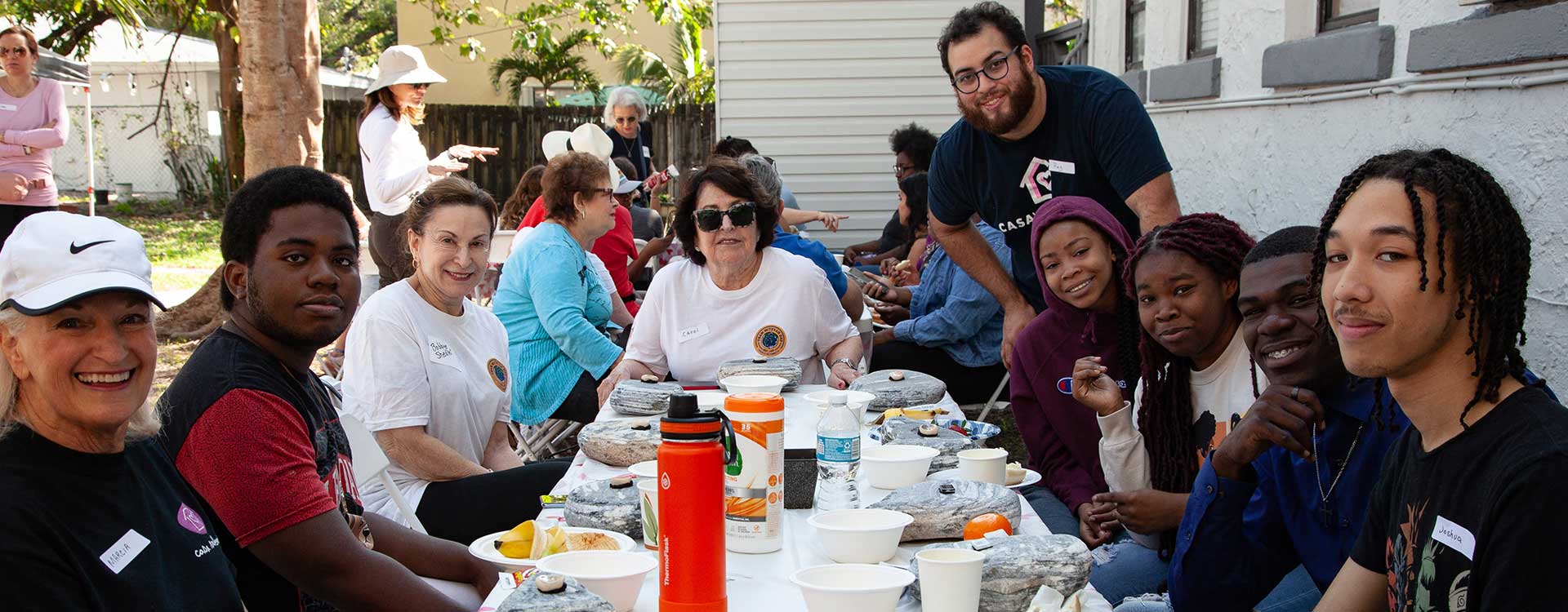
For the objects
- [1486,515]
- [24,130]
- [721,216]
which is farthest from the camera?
[24,130]

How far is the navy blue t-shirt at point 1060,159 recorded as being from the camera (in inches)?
164

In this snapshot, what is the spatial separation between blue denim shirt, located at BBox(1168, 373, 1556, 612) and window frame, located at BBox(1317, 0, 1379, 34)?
2.62 metres

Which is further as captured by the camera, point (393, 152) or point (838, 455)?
point (393, 152)

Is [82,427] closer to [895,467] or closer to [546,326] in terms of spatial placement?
[895,467]

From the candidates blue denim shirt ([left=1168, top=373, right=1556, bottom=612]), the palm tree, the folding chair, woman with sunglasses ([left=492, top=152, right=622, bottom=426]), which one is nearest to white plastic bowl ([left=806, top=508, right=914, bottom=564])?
blue denim shirt ([left=1168, top=373, right=1556, bottom=612])

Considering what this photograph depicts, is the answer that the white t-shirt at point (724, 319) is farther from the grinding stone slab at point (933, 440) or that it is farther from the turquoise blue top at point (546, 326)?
the grinding stone slab at point (933, 440)

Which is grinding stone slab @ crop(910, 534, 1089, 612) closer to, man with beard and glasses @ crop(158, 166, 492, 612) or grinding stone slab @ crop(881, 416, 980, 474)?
grinding stone slab @ crop(881, 416, 980, 474)

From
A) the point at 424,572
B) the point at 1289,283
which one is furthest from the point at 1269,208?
the point at 424,572

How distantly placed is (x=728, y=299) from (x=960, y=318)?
150cm

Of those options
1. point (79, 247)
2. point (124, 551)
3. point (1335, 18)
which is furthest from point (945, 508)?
point (1335, 18)

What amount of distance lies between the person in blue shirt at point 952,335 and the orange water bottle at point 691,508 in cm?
383

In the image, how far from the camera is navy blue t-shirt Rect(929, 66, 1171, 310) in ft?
13.7

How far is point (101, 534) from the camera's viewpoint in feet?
6.10

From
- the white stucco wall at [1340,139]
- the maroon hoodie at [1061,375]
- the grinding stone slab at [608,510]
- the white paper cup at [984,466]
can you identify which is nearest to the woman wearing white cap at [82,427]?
the grinding stone slab at [608,510]
